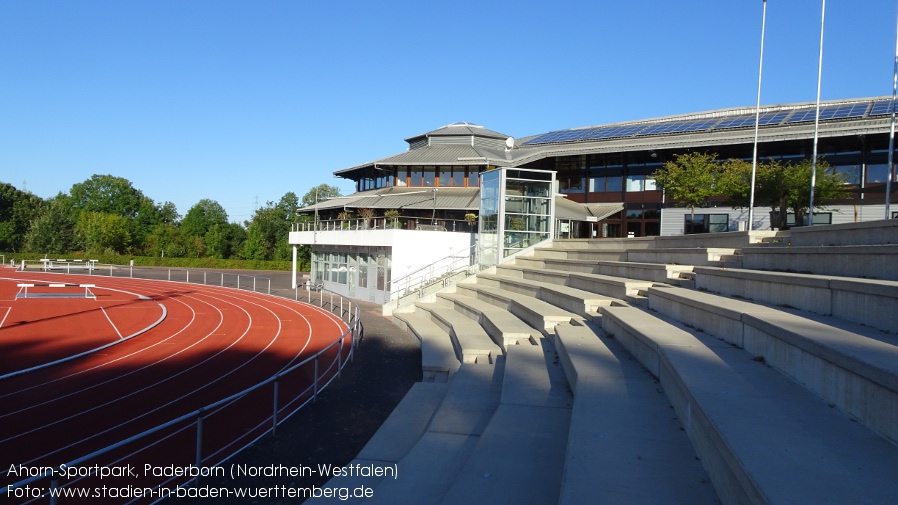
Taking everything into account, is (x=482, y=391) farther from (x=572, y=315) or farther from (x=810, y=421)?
(x=810, y=421)

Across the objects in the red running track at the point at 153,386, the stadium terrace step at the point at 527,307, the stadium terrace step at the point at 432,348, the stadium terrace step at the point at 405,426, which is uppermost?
the stadium terrace step at the point at 527,307

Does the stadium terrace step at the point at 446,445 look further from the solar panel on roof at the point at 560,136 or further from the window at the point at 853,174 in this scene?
the solar panel on roof at the point at 560,136

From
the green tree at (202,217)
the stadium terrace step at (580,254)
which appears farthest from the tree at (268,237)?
the stadium terrace step at (580,254)

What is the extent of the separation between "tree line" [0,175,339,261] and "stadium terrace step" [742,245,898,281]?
62.0 meters

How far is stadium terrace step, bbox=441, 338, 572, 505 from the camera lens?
4758mm

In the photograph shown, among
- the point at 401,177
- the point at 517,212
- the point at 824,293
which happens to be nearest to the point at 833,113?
the point at 517,212

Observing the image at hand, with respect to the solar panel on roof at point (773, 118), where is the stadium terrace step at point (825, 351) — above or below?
below

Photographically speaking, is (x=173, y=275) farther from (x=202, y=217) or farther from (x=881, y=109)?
(x=202, y=217)

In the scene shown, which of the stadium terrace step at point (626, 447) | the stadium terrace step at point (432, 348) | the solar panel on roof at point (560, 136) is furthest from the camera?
the solar panel on roof at point (560, 136)

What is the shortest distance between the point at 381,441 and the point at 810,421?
4.68 m

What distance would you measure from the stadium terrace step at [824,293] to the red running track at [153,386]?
273 inches

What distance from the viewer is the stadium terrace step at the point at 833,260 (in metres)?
6.69

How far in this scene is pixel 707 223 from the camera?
28109 millimetres

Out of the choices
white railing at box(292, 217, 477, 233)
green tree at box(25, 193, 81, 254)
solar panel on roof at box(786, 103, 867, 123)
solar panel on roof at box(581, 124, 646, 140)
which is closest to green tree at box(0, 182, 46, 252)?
green tree at box(25, 193, 81, 254)
